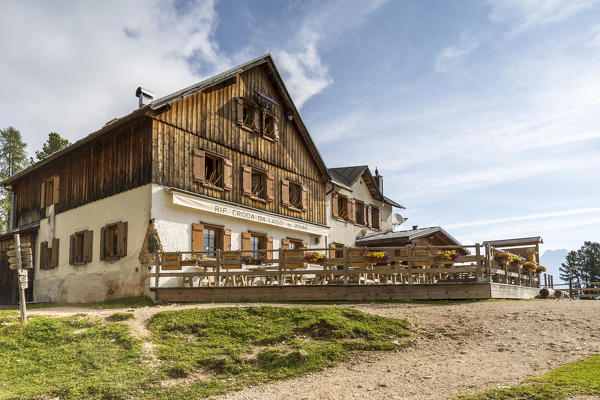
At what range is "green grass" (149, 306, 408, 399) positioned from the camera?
29.3 feet

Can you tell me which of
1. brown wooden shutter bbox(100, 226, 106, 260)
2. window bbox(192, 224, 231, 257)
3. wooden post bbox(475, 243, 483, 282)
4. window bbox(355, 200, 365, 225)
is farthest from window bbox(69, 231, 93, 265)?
window bbox(355, 200, 365, 225)

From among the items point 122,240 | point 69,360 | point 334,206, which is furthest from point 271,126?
point 69,360

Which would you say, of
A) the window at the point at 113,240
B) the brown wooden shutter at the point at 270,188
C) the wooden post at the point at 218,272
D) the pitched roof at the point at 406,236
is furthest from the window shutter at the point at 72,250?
the pitched roof at the point at 406,236

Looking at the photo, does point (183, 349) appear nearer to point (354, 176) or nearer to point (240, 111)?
point (240, 111)

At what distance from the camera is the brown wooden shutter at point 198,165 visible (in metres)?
18.8

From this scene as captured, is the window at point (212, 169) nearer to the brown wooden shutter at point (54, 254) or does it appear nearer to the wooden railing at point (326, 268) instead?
the wooden railing at point (326, 268)

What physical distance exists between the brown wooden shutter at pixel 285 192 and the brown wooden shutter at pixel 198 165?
4661mm

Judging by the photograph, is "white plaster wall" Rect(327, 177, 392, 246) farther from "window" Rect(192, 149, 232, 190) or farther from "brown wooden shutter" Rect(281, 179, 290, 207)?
"window" Rect(192, 149, 232, 190)

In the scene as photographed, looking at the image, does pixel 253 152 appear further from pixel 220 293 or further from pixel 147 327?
pixel 147 327

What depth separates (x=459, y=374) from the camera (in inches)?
320

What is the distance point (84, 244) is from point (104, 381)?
39.0 ft

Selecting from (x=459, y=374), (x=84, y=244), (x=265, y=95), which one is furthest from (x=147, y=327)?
(x=265, y=95)

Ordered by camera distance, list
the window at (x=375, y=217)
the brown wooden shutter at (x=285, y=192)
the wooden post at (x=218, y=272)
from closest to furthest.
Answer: the wooden post at (x=218, y=272)
the brown wooden shutter at (x=285, y=192)
the window at (x=375, y=217)

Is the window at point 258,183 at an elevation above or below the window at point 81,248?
above
